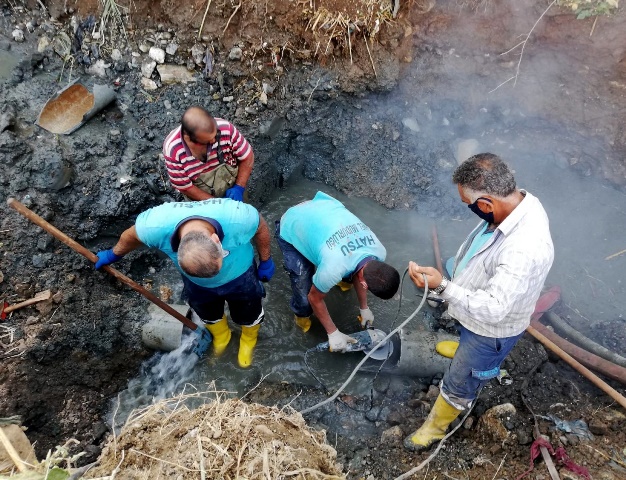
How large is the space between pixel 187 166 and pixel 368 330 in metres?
2.12

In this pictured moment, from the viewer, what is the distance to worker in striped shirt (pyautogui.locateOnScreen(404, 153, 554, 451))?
2.47 metres

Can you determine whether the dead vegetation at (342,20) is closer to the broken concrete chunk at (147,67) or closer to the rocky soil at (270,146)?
the rocky soil at (270,146)

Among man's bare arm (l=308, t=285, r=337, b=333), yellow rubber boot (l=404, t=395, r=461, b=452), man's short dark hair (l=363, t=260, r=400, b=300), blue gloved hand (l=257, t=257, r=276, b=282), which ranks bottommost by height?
yellow rubber boot (l=404, t=395, r=461, b=452)

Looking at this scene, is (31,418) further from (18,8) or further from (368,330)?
(18,8)

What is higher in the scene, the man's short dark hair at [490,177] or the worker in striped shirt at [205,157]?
the man's short dark hair at [490,177]

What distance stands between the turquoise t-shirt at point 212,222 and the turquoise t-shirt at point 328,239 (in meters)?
0.42

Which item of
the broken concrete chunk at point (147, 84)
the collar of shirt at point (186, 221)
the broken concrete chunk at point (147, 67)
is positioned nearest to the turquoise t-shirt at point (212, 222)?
the collar of shirt at point (186, 221)

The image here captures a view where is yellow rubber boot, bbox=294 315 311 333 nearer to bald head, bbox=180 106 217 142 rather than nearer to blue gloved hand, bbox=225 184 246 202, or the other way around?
blue gloved hand, bbox=225 184 246 202

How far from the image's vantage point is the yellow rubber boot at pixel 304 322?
14.3 feet

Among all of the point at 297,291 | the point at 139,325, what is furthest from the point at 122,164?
the point at 297,291

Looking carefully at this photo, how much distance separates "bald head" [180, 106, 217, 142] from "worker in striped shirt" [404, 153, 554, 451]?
1.91 meters

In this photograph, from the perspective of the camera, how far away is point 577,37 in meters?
5.12

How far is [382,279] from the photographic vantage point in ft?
9.72

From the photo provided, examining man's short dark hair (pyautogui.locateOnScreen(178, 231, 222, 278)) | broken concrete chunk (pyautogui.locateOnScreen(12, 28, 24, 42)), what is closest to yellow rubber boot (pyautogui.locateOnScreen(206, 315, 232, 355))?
man's short dark hair (pyautogui.locateOnScreen(178, 231, 222, 278))
